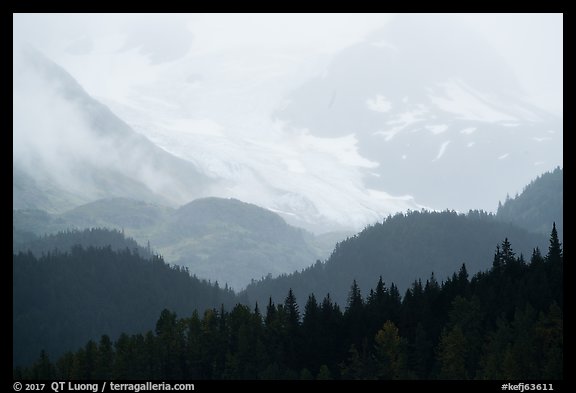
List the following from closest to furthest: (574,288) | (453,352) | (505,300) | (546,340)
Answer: (574,288) < (546,340) < (453,352) < (505,300)

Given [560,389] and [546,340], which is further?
[546,340]

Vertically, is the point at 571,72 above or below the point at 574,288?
above

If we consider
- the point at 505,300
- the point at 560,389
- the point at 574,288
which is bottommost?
the point at 560,389

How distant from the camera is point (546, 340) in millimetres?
156000

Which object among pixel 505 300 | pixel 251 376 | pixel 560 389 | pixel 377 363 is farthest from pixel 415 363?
pixel 560 389
